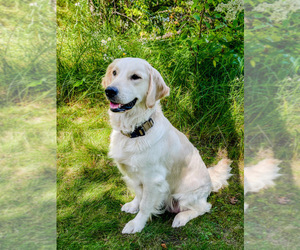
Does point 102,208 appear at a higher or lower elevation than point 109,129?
lower

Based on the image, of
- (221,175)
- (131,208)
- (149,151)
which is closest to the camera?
(149,151)

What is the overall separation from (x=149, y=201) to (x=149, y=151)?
466 mm

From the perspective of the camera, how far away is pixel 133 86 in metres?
1.88

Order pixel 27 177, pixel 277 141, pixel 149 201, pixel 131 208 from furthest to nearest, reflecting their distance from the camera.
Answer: pixel 131 208, pixel 149 201, pixel 27 177, pixel 277 141

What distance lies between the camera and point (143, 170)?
2035mm

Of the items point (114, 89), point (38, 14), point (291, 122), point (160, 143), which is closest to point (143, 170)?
point (160, 143)

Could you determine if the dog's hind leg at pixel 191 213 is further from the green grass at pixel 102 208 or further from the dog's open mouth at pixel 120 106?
the dog's open mouth at pixel 120 106

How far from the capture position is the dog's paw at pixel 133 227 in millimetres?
2193

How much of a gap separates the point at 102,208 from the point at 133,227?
1.32 ft

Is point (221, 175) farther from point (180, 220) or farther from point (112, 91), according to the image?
point (112, 91)

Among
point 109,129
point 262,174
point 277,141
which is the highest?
point 277,141

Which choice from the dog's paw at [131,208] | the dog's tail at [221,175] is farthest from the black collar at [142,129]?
the dog's tail at [221,175]

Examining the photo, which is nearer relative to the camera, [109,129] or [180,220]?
[180,220]

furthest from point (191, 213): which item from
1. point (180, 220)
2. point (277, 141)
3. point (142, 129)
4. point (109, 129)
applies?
point (109, 129)
